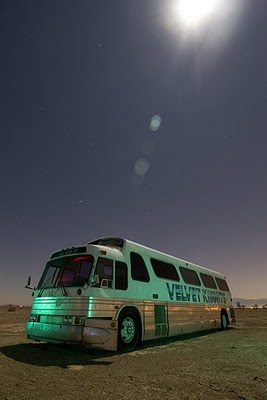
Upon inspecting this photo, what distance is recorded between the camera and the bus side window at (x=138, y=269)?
9.31 metres

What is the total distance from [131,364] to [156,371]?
36.6 inches

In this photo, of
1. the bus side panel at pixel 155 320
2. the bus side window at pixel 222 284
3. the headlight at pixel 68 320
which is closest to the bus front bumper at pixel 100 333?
the headlight at pixel 68 320

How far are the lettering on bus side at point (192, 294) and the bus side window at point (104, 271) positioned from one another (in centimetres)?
357

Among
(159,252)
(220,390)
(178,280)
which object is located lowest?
(220,390)

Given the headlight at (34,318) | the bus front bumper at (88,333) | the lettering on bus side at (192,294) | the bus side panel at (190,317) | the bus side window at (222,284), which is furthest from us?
the bus side window at (222,284)

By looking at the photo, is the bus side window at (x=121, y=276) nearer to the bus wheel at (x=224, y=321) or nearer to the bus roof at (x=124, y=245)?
the bus roof at (x=124, y=245)

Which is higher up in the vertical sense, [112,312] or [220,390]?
[112,312]

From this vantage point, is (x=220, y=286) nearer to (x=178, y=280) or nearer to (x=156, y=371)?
(x=178, y=280)

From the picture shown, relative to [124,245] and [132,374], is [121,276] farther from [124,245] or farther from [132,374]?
[132,374]

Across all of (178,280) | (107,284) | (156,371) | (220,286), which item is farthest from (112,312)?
(220,286)

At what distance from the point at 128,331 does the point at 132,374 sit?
9.95ft

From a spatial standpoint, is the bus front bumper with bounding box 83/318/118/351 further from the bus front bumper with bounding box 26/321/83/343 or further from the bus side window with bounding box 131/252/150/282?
the bus side window with bounding box 131/252/150/282

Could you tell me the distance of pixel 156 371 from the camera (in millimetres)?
5621

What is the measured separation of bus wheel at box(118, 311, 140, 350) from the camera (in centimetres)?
809
